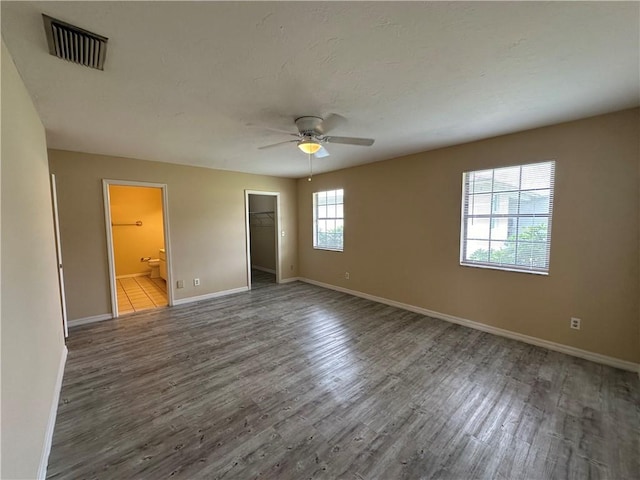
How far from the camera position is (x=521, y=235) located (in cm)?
315

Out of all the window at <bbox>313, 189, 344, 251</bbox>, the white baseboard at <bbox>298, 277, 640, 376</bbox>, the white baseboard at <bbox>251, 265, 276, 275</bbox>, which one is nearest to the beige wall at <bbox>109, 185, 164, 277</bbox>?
the white baseboard at <bbox>251, 265, 276, 275</bbox>

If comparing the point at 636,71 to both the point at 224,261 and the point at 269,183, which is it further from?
the point at 224,261

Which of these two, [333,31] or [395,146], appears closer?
[333,31]

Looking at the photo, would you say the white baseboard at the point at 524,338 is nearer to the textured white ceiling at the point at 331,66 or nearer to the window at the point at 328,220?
the window at the point at 328,220

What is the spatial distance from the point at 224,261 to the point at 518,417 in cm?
476

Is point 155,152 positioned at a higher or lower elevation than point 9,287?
higher

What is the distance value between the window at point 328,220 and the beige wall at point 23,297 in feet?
13.8

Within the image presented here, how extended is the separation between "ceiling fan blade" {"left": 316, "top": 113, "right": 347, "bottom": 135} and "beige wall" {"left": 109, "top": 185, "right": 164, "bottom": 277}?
5449 mm

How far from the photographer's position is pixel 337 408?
2068mm

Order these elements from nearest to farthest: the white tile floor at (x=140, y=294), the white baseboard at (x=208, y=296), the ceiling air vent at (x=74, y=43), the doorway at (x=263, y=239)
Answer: the ceiling air vent at (x=74, y=43)
the white tile floor at (x=140, y=294)
the white baseboard at (x=208, y=296)
the doorway at (x=263, y=239)

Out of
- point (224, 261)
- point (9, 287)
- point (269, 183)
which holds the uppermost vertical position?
point (269, 183)

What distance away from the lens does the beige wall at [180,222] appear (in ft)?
12.0

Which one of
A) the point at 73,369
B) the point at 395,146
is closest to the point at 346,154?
the point at 395,146

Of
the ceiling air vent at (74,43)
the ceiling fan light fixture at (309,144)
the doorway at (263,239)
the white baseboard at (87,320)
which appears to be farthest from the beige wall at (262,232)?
the ceiling air vent at (74,43)
